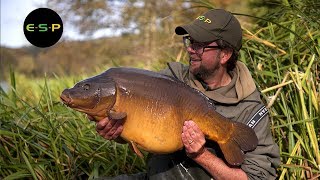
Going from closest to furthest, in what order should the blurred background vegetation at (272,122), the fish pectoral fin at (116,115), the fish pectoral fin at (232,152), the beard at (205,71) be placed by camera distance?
the fish pectoral fin at (116,115), the fish pectoral fin at (232,152), the beard at (205,71), the blurred background vegetation at (272,122)

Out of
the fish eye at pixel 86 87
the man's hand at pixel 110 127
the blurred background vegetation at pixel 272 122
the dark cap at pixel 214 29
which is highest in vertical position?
the dark cap at pixel 214 29

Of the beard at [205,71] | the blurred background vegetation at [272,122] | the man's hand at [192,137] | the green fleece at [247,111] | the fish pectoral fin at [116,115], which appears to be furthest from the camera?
the blurred background vegetation at [272,122]

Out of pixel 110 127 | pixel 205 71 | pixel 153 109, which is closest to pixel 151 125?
pixel 153 109

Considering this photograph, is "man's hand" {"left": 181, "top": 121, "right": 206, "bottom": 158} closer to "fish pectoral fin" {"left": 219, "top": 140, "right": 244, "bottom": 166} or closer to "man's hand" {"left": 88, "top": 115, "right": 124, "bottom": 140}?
"fish pectoral fin" {"left": 219, "top": 140, "right": 244, "bottom": 166}

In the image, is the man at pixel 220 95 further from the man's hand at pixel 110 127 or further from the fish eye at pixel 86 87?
the fish eye at pixel 86 87

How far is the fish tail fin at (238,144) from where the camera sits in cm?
238

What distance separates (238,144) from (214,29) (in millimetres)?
648

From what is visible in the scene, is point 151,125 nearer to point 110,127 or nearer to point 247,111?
point 110,127

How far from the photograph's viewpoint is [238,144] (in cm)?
240

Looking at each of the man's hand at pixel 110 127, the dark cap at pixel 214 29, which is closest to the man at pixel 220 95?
the dark cap at pixel 214 29

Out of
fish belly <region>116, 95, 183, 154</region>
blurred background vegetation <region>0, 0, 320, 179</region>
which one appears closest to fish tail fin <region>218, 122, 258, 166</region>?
fish belly <region>116, 95, 183, 154</region>

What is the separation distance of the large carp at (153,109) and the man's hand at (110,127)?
3cm

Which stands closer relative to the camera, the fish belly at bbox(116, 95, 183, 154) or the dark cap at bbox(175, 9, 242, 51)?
the fish belly at bbox(116, 95, 183, 154)

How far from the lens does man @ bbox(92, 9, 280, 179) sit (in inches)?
104
